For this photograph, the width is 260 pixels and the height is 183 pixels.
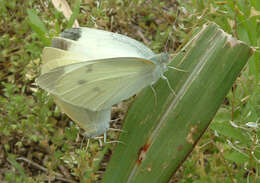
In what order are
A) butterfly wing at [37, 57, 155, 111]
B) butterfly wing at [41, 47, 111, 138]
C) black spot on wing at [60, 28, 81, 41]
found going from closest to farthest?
butterfly wing at [37, 57, 155, 111] → butterfly wing at [41, 47, 111, 138] → black spot on wing at [60, 28, 81, 41]

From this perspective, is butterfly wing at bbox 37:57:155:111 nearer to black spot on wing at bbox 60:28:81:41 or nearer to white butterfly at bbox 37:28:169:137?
white butterfly at bbox 37:28:169:137

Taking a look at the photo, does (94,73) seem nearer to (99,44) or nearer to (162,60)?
(99,44)

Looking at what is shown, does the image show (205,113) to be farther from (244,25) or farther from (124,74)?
(244,25)

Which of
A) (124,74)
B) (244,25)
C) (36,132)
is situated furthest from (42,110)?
(244,25)

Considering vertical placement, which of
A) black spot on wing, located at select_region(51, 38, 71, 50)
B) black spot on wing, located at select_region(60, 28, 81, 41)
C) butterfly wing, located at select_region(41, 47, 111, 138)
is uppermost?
black spot on wing, located at select_region(60, 28, 81, 41)

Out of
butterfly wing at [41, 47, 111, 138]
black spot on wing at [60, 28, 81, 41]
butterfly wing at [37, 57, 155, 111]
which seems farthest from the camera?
black spot on wing at [60, 28, 81, 41]

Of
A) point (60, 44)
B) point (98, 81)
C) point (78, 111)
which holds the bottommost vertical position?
point (78, 111)

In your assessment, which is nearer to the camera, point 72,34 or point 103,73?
point 103,73

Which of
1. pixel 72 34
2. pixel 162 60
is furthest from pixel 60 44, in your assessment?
pixel 162 60

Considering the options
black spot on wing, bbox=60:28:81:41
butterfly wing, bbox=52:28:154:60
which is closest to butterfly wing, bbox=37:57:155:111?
butterfly wing, bbox=52:28:154:60
